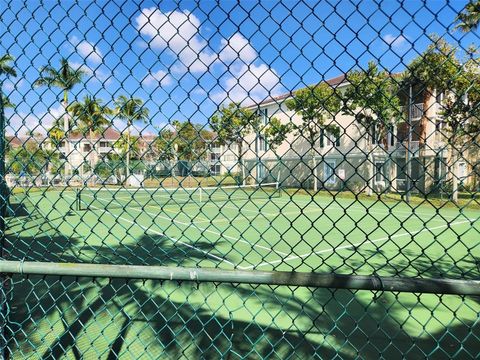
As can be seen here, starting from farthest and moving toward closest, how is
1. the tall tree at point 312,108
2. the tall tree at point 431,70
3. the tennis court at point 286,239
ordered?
the tennis court at point 286,239 → the tall tree at point 312,108 → the tall tree at point 431,70

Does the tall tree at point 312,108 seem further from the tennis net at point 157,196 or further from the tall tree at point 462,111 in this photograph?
the tall tree at point 462,111

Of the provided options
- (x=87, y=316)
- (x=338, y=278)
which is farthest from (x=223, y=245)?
(x=338, y=278)

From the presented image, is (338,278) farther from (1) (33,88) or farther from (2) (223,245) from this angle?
(2) (223,245)

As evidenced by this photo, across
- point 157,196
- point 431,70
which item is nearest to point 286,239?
point 431,70

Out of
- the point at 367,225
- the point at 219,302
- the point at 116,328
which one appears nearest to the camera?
the point at 116,328

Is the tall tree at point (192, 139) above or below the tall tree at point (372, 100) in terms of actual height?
below

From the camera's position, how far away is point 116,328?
4195 millimetres

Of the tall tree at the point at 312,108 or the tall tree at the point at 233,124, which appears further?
the tall tree at the point at 233,124

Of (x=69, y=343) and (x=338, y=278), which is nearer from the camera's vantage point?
(x=338, y=278)

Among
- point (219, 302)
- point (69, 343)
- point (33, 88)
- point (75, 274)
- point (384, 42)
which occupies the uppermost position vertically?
point (384, 42)

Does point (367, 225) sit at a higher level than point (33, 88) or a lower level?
lower

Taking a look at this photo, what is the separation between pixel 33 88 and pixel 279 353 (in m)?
3.11

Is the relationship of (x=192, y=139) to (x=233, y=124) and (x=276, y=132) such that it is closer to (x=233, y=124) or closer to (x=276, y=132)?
(x=233, y=124)

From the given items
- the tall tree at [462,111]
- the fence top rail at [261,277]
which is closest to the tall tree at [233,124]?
the fence top rail at [261,277]
